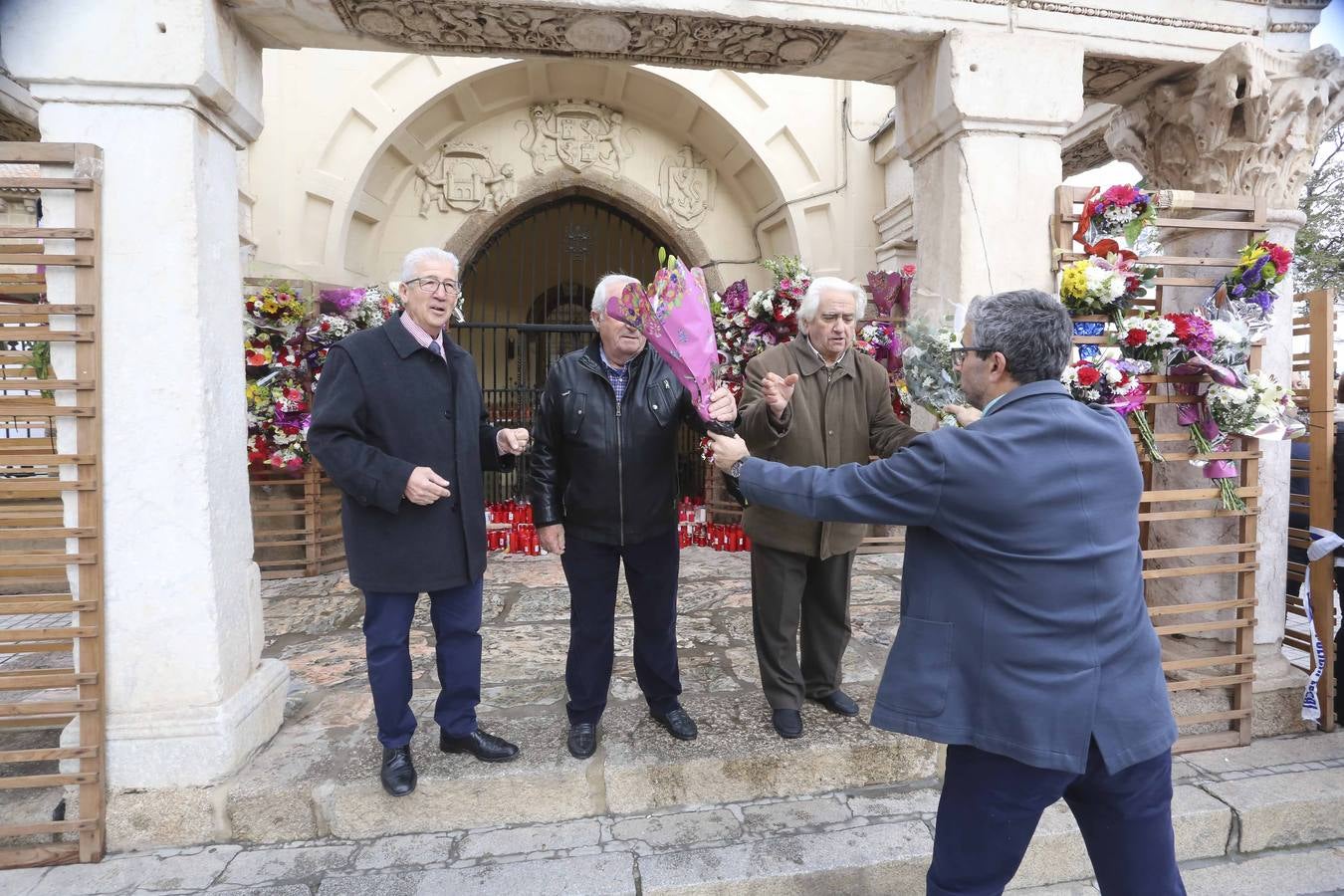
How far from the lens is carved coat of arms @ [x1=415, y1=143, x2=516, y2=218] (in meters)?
7.72

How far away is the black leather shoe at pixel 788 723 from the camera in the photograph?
9.30 feet

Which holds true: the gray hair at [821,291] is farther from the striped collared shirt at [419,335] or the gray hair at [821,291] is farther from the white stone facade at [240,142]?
the striped collared shirt at [419,335]

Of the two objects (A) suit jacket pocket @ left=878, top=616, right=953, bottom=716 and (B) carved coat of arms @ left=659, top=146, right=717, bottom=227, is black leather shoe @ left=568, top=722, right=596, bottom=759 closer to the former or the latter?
(A) suit jacket pocket @ left=878, top=616, right=953, bottom=716

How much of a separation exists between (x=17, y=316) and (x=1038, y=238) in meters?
3.97

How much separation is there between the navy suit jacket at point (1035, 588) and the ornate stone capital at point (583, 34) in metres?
2.19

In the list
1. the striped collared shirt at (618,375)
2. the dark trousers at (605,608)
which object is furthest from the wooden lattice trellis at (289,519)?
the striped collared shirt at (618,375)

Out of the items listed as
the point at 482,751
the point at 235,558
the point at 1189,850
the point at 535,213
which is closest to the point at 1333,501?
the point at 1189,850

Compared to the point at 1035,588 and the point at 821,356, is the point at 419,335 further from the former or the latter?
the point at 1035,588

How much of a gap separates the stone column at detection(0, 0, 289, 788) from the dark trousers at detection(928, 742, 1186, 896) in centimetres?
254

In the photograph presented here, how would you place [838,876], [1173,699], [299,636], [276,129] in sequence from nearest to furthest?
[838,876]
[1173,699]
[299,636]
[276,129]

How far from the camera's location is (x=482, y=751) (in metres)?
2.69

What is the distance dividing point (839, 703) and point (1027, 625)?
1.61m

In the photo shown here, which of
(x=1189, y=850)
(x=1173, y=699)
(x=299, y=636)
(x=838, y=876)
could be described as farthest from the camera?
(x=299, y=636)

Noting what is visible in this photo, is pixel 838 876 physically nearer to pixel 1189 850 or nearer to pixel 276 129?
pixel 1189 850
